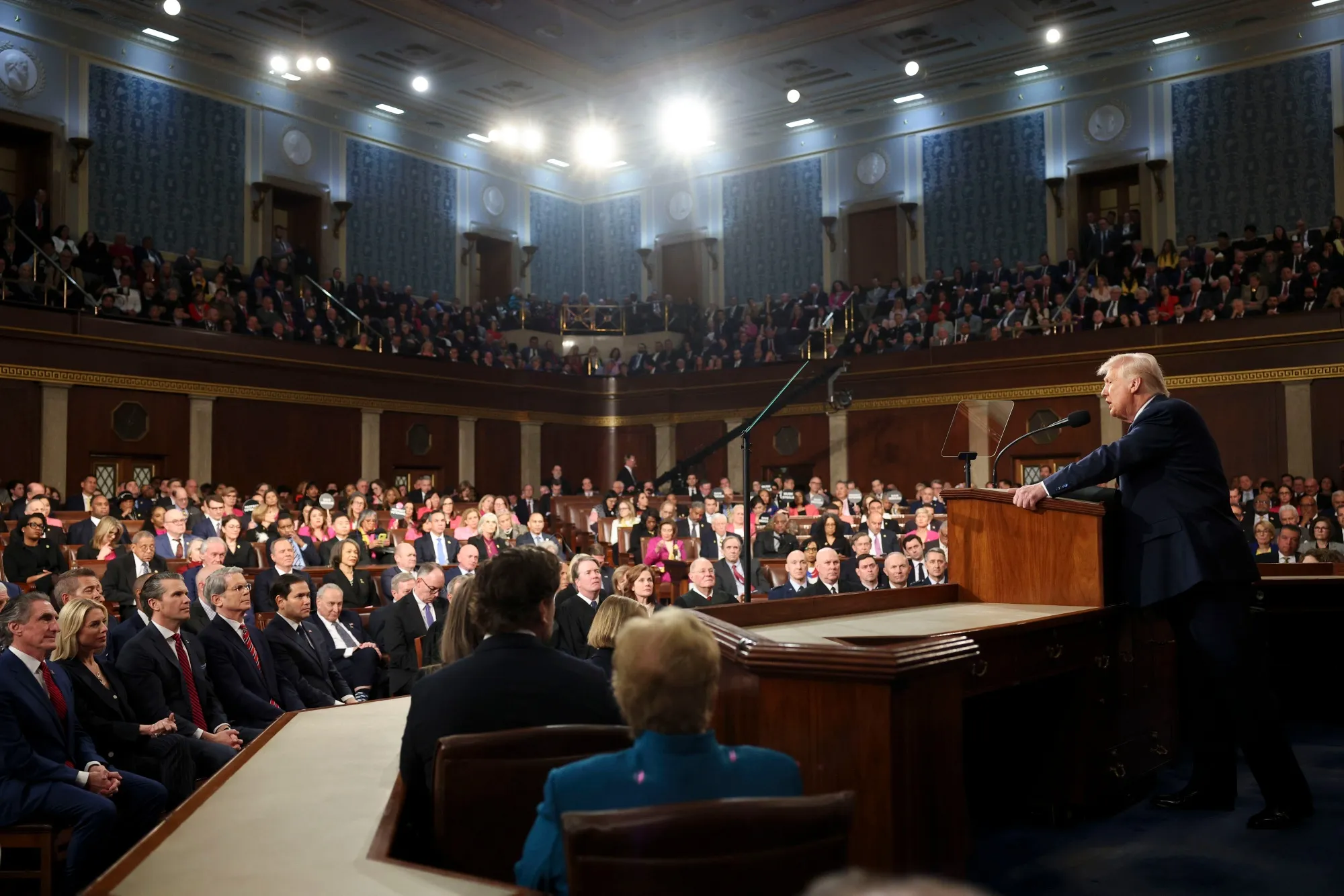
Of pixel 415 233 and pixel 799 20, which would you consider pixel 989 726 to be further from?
pixel 415 233

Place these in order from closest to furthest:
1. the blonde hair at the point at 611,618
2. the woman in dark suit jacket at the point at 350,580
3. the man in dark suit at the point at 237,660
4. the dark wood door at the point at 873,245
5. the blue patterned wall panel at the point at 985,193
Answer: the blonde hair at the point at 611,618 → the man in dark suit at the point at 237,660 → the woman in dark suit jacket at the point at 350,580 → the blue patterned wall panel at the point at 985,193 → the dark wood door at the point at 873,245

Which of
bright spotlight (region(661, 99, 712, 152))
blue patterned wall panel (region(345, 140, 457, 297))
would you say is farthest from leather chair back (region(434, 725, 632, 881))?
bright spotlight (region(661, 99, 712, 152))

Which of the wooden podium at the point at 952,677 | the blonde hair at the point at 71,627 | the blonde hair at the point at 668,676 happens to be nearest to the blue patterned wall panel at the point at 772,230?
the wooden podium at the point at 952,677

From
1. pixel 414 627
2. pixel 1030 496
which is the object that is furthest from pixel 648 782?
pixel 414 627

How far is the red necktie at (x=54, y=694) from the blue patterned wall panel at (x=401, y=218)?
15.4 metres

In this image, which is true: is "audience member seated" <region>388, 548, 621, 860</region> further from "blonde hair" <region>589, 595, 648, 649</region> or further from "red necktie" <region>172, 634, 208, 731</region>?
"red necktie" <region>172, 634, 208, 731</region>

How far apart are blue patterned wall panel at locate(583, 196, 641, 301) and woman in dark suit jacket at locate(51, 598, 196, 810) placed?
17.8 meters

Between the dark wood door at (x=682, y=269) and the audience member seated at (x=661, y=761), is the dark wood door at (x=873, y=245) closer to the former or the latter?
the dark wood door at (x=682, y=269)

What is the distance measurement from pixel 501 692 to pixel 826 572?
15.4ft

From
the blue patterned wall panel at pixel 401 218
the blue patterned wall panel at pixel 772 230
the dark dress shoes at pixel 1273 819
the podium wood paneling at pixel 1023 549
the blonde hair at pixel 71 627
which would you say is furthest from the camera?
the blue patterned wall panel at pixel 772 230

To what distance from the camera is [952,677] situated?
2.12 metres

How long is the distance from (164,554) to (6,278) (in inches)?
227

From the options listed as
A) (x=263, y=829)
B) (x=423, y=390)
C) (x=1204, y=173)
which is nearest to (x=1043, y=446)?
(x=1204, y=173)

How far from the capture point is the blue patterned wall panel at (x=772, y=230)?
19703 millimetres
